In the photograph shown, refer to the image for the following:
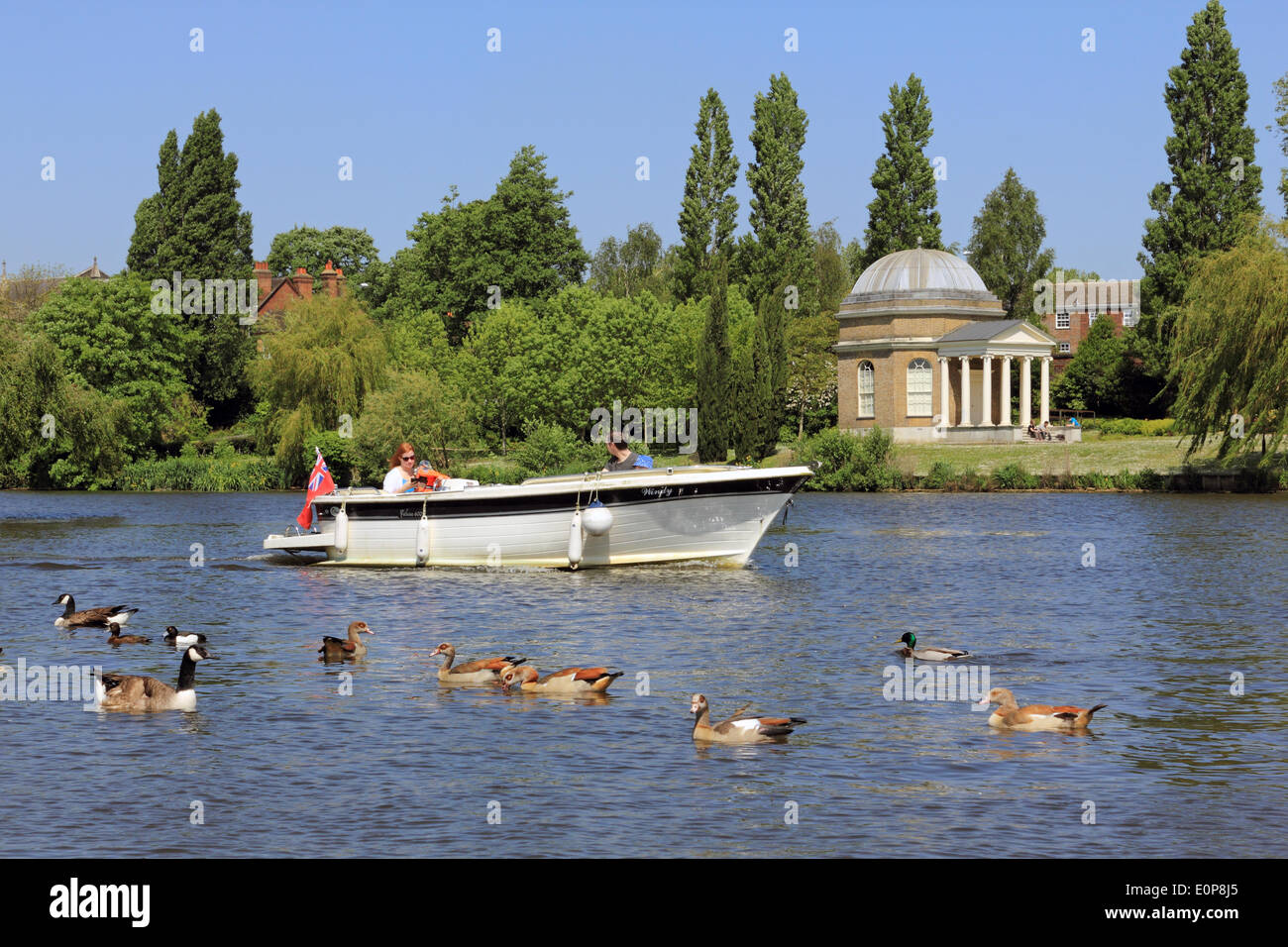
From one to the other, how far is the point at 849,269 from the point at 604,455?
6631cm

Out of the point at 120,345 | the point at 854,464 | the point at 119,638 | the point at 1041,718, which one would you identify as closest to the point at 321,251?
the point at 120,345

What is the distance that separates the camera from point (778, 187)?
8812cm

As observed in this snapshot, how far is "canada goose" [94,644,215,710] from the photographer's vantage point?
1608cm

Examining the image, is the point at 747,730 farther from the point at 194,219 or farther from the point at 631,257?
the point at 631,257

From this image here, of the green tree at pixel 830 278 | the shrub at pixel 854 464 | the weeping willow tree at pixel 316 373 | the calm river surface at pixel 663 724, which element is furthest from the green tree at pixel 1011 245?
the calm river surface at pixel 663 724

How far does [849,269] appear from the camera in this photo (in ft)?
410

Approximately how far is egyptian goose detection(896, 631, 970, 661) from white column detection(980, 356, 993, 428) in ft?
208

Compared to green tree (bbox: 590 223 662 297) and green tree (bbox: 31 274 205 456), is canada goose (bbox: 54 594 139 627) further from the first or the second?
green tree (bbox: 590 223 662 297)

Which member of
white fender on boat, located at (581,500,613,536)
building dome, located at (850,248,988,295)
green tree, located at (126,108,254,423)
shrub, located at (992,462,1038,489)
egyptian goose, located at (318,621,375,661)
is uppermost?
green tree, located at (126,108,254,423)

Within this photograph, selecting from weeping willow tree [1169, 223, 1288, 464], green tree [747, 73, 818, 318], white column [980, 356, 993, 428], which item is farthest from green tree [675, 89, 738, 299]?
weeping willow tree [1169, 223, 1288, 464]

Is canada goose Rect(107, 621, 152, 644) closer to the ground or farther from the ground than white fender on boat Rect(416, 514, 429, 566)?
closer to the ground

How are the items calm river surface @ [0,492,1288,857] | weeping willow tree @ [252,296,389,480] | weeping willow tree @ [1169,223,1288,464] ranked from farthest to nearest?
1. weeping willow tree @ [252,296,389,480]
2. weeping willow tree @ [1169,223,1288,464]
3. calm river surface @ [0,492,1288,857]

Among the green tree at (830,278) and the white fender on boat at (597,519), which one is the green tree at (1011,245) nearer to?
the green tree at (830,278)
